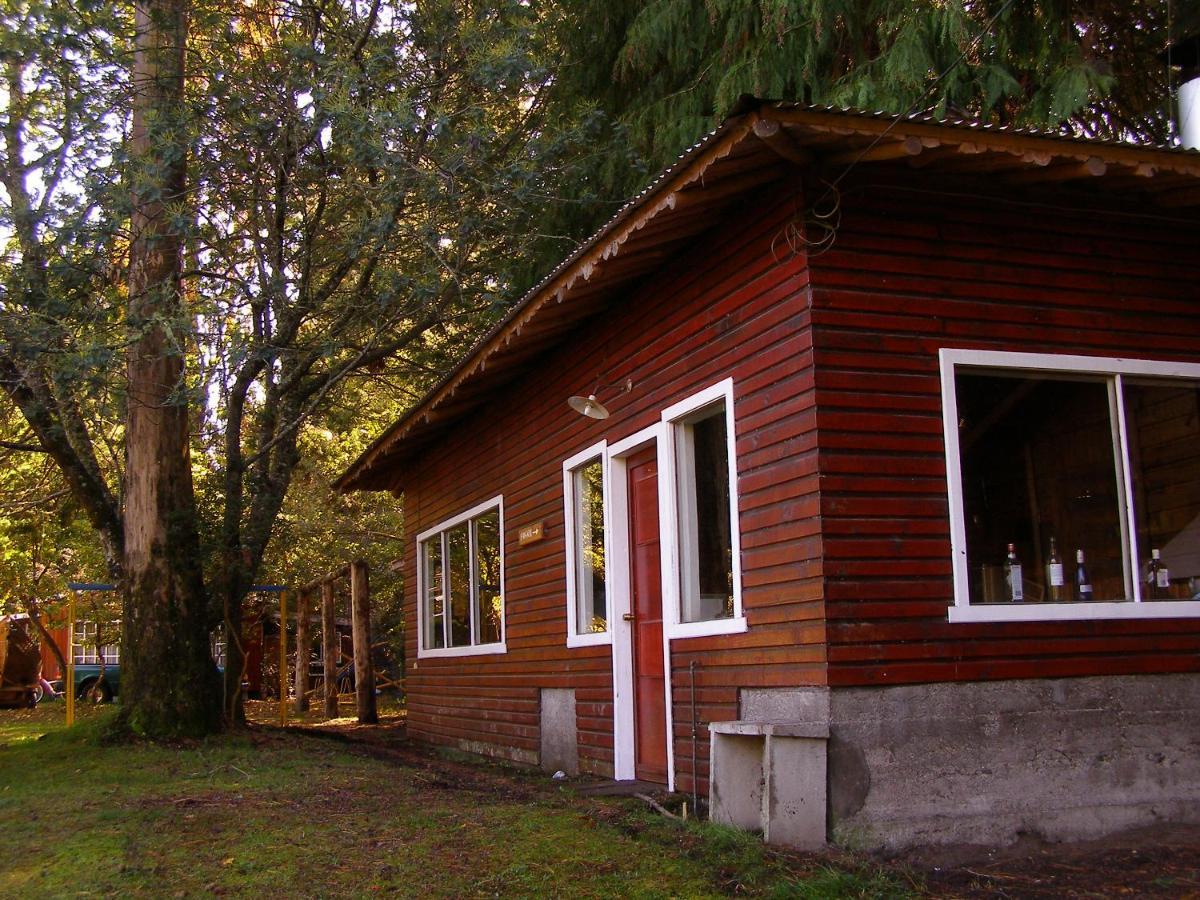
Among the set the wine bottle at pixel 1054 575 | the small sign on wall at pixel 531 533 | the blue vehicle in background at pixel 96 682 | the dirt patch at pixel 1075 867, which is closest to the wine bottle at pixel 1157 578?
the wine bottle at pixel 1054 575

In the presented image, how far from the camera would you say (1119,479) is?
6.82 m

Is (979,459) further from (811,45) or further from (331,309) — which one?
(331,309)

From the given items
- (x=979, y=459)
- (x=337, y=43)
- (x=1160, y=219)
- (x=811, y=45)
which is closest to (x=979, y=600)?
(x=979, y=459)

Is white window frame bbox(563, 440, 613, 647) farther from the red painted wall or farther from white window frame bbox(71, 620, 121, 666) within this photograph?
white window frame bbox(71, 620, 121, 666)

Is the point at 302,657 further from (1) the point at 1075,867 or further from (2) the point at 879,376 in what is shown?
(1) the point at 1075,867

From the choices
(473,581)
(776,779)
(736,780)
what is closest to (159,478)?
(473,581)

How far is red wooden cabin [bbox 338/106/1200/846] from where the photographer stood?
5992 mm

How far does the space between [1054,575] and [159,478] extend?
9768 millimetres

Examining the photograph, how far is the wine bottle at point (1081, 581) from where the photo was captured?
656 centimetres

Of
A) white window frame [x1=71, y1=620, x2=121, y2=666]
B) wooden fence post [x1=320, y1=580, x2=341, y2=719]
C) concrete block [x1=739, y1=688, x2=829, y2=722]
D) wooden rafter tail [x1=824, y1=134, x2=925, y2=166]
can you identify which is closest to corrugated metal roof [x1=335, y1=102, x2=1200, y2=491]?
wooden rafter tail [x1=824, y1=134, x2=925, y2=166]

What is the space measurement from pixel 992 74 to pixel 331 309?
763 cm

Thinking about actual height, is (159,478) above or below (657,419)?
above

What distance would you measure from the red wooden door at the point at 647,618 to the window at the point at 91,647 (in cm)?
1685

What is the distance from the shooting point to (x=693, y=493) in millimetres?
7707
